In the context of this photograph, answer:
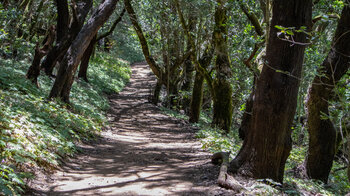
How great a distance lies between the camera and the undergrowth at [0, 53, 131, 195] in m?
4.65

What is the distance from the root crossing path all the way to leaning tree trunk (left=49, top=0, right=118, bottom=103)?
2004 millimetres

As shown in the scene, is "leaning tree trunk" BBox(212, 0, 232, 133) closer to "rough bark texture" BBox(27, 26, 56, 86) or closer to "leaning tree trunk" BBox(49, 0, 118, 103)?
"leaning tree trunk" BBox(49, 0, 118, 103)

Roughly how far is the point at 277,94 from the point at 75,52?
7.10 m

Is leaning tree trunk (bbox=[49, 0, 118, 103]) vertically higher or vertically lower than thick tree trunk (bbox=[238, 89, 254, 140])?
higher

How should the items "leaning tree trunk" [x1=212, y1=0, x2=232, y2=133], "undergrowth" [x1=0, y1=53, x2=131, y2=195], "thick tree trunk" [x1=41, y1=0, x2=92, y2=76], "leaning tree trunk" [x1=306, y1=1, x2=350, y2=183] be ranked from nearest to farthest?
1. "undergrowth" [x1=0, y1=53, x2=131, y2=195]
2. "leaning tree trunk" [x1=306, y1=1, x2=350, y2=183]
3. "thick tree trunk" [x1=41, y1=0, x2=92, y2=76]
4. "leaning tree trunk" [x1=212, y1=0, x2=232, y2=133]

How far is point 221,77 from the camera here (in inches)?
469

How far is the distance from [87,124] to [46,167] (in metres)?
3.93

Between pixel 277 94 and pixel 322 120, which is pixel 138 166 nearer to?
pixel 277 94

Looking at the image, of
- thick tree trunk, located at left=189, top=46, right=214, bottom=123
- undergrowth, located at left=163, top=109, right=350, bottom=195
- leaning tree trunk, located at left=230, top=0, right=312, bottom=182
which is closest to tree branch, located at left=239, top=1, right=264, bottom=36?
thick tree trunk, located at left=189, top=46, right=214, bottom=123

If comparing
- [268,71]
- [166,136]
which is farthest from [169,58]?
[268,71]

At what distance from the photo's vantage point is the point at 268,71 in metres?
5.34

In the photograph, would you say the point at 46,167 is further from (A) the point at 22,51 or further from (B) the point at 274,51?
(A) the point at 22,51

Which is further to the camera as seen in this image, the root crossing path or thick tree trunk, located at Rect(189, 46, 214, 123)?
thick tree trunk, located at Rect(189, 46, 214, 123)

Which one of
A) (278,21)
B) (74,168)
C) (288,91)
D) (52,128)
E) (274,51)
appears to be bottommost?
(74,168)
